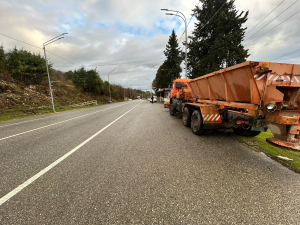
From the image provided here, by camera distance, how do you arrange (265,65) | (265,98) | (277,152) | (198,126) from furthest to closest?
(198,126) < (277,152) < (265,98) < (265,65)

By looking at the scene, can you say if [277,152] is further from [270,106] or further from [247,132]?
[270,106]

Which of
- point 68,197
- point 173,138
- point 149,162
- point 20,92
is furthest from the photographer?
point 20,92

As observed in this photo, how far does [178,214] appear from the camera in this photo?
1.89m

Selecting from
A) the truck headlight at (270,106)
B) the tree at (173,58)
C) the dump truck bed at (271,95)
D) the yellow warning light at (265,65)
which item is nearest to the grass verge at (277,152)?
the dump truck bed at (271,95)

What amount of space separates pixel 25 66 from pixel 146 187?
29400mm

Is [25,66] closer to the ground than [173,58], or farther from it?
closer to the ground

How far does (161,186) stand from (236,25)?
83.0 ft

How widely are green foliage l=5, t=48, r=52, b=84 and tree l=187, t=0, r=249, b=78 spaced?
25.2m

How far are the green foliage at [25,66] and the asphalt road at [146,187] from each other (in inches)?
997

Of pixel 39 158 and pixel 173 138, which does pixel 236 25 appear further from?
pixel 39 158

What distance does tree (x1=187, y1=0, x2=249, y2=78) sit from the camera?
62.0 feet

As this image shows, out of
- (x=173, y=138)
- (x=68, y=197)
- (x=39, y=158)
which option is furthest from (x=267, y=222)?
(x=39, y=158)

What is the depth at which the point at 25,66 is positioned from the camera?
22.5 metres

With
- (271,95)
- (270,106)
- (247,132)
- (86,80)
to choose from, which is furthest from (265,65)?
(86,80)
